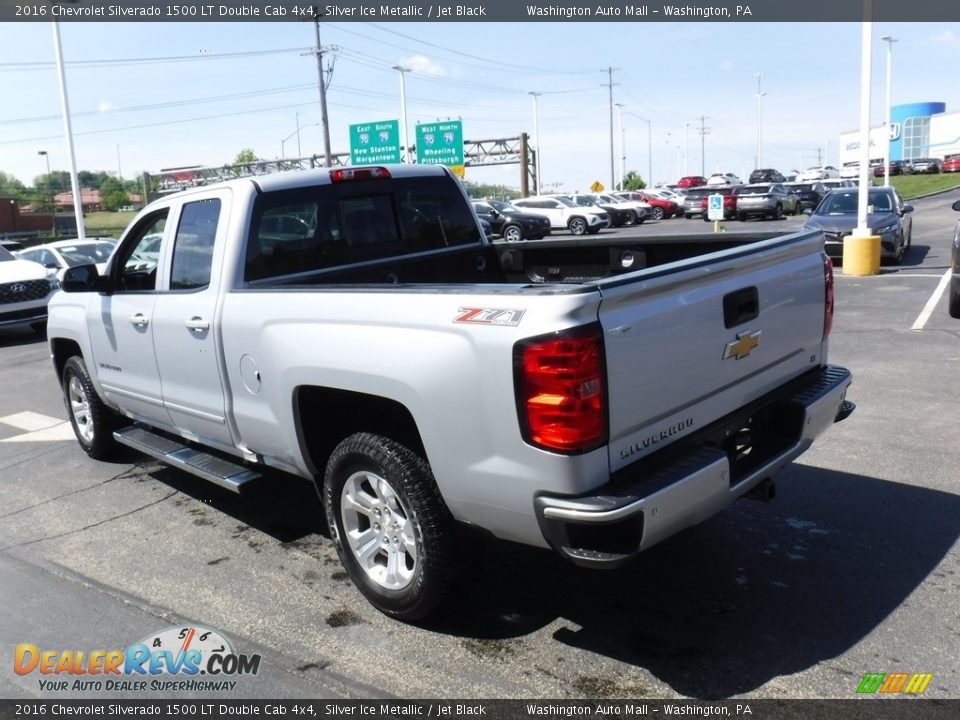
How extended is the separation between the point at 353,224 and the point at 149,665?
2.64 m

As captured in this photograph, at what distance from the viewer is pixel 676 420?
341 cm

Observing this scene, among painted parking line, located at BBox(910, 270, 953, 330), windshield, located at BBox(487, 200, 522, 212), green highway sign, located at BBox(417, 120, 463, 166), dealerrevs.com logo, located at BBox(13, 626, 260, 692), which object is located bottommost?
dealerrevs.com logo, located at BBox(13, 626, 260, 692)

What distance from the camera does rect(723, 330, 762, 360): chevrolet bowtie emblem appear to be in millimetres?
3633

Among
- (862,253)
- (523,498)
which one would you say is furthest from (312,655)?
(862,253)

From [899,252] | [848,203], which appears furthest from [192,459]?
[848,203]

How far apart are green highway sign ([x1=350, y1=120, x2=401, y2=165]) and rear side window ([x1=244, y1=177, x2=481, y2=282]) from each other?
36.9 m

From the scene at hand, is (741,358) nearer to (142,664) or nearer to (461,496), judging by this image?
(461,496)

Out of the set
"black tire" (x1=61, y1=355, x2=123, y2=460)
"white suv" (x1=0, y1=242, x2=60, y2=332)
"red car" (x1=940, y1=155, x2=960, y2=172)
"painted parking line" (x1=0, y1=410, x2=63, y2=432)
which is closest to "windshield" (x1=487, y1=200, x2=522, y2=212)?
"white suv" (x1=0, y1=242, x2=60, y2=332)

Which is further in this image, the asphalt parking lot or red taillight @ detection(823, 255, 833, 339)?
red taillight @ detection(823, 255, 833, 339)

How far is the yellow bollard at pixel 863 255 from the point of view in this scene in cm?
1545

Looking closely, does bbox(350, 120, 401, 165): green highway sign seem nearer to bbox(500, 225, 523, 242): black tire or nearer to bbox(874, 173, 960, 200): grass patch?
bbox(500, 225, 523, 242): black tire

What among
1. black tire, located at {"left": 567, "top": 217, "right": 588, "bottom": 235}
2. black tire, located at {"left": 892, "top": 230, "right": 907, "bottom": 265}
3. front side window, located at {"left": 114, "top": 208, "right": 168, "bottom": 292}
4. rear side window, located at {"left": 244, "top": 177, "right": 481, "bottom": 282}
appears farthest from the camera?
black tire, located at {"left": 567, "top": 217, "right": 588, "bottom": 235}

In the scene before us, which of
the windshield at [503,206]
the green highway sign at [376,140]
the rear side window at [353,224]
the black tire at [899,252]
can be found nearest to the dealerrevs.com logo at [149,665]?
the rear side window at [353,224]

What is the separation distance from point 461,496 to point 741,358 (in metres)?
1.37
